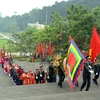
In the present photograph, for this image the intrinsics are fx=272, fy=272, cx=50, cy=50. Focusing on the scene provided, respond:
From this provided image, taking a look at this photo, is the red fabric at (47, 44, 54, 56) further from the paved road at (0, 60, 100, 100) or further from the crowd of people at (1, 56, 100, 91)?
the paved road at (0, 60, 100, 100)

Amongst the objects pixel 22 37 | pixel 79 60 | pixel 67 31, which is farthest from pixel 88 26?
pixel 22 37

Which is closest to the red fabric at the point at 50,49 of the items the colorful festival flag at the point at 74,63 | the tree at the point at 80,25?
the tree at the point at 80,25

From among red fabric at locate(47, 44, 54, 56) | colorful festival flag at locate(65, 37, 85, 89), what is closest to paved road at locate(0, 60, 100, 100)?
colorful festival flag at locate(65, 37, 85, 89)

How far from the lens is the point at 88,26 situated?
23078 mm

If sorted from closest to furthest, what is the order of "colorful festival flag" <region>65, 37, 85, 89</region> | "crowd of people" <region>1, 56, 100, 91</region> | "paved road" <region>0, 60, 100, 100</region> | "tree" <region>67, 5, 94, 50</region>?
"paved road" <region>0, 60, 100, 100</region> → "colorful festival flag" <region>65, 37, 85, 89</region> → "crowd of people" <region>1, 56, 100, 91</region> → "tree" <region>67, 5, 94, 50</region>

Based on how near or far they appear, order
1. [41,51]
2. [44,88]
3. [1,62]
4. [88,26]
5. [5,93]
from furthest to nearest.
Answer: [41,51] → [1,62] → [88,26] → [44,88] → [5,93]

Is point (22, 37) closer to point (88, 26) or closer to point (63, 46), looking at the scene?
point (63, 46)

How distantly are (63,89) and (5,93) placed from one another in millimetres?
2267

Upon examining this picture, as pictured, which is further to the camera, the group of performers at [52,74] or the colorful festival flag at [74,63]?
the group of performers at [52,74]

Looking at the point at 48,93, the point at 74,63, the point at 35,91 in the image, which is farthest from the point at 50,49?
the point at 74,63

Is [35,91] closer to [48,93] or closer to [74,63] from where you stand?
[48,93]

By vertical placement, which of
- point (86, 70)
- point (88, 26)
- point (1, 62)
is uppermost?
point (88, 26)

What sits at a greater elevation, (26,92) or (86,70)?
(86,70)

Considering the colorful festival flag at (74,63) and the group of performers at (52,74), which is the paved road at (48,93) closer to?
the group of performers at (52,74)
